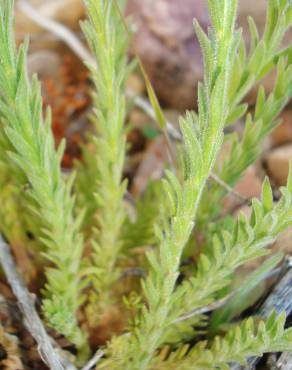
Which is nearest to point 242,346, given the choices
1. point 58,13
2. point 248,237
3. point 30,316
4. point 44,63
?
point 248,237

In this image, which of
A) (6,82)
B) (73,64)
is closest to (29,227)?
(6,82)

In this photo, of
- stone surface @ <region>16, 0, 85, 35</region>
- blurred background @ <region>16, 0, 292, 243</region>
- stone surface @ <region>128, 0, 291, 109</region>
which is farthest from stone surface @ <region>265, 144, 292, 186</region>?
stone surface @ <region>16, 0, 85, 35</region>

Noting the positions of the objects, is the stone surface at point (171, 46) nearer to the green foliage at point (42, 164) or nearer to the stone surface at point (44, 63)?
the stone surface at point (44, 63)

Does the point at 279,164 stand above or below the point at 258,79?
below

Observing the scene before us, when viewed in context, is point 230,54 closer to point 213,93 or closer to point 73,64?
point 213,93

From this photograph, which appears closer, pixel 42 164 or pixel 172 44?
pixel 42 164

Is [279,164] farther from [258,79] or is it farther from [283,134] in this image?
[258,79]

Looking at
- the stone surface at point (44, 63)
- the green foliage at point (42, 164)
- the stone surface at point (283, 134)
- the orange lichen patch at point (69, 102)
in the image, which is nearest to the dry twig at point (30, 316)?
the green foliage at point (42, 164)
